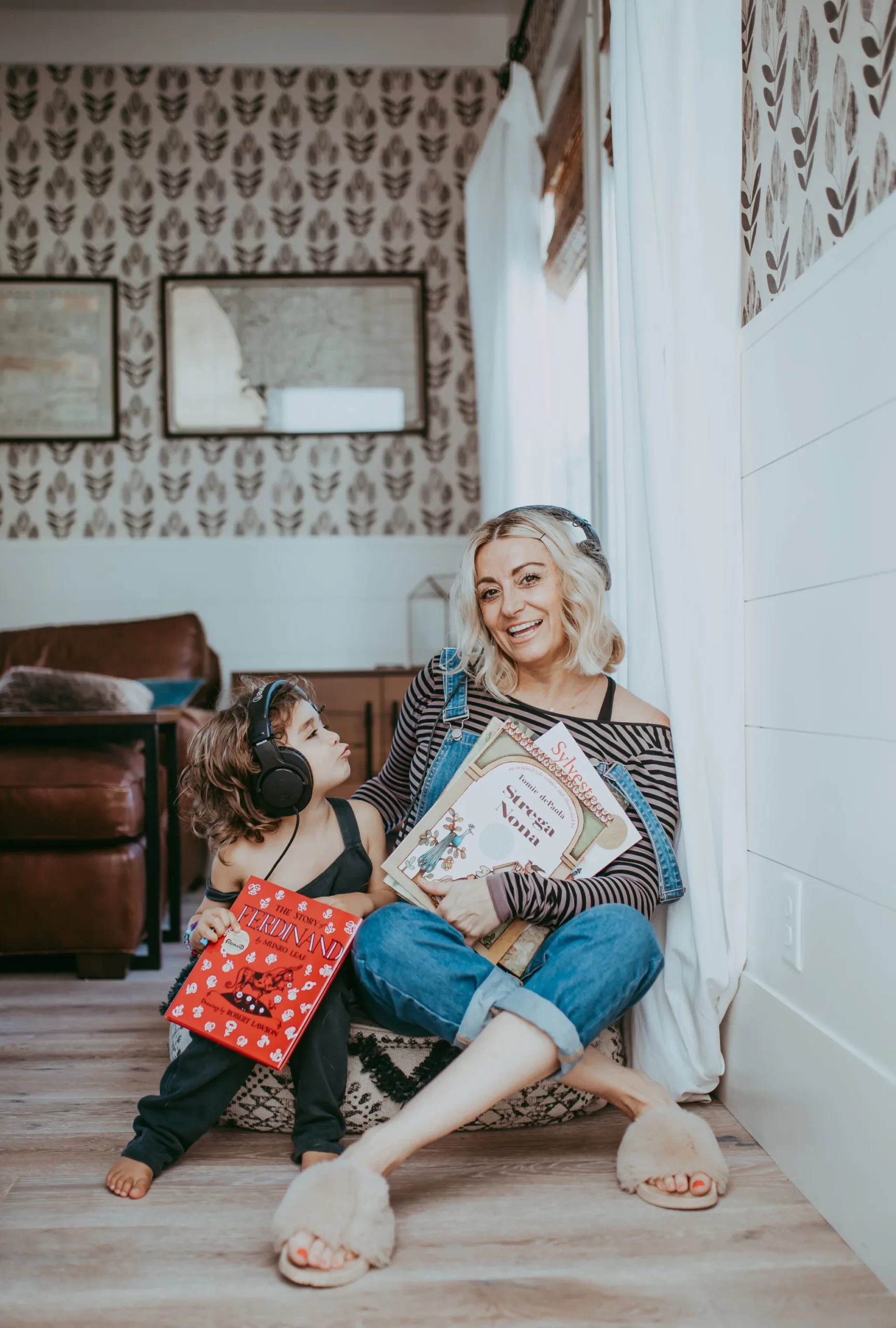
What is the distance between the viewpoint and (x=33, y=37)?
3814 millimetres

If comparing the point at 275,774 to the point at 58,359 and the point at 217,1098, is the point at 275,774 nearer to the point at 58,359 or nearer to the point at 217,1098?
the point at 217,1098

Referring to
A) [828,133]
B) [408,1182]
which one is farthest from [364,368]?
[408,1182]

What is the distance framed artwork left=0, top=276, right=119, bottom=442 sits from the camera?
3.83 m

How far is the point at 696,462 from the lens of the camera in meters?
1.45

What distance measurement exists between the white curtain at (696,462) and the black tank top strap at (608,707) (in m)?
0.09

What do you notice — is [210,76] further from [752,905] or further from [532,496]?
[752,905]

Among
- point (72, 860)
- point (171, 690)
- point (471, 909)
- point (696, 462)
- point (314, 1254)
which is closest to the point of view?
point (314, 1254)

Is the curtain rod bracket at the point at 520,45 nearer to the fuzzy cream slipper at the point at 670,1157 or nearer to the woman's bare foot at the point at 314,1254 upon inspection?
the fuzzy cream slipper at the point at 670,1157

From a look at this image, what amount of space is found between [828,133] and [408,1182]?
137 centimetres

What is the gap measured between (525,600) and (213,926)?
64 cm

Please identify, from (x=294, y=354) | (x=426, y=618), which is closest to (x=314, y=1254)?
(x=426, y=618)

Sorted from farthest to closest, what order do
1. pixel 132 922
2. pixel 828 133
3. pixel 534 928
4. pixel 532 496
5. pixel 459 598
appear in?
1. pixel 532 496
2. pixel 132 922
3. pixel 459 598
4. pixel 534 928
5. pixel 828 133

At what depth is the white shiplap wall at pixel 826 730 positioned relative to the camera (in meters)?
1.10

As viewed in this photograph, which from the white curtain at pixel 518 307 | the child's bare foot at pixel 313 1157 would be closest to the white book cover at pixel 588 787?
the child's bare foot at pixel 313 1157
